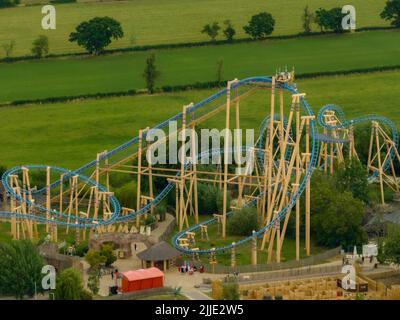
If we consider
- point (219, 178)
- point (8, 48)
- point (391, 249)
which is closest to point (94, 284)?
point (391, 249)

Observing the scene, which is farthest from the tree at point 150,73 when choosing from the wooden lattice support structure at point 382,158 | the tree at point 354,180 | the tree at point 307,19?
the tree at point 354,180

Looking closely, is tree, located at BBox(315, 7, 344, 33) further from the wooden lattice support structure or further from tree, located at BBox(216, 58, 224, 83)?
the wooden lattice support structure

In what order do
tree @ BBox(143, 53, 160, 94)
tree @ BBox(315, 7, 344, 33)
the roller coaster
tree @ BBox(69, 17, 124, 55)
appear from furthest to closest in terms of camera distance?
tree @ BBox(315, 7, 344, 33) → tree @ BBox(69, 17, 124, 55) → tree @ BBox(143, 53, 160, 94) → the roller coaster

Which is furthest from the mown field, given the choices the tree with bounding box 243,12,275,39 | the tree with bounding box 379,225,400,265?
the tree with bounding box 379,225,400,265

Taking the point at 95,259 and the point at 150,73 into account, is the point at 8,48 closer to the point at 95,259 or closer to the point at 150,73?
the point at 150,73

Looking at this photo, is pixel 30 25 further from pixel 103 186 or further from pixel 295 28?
pixel 103 186

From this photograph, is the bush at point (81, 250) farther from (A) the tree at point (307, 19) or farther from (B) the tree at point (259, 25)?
(A) the tree at point (307, 19)
